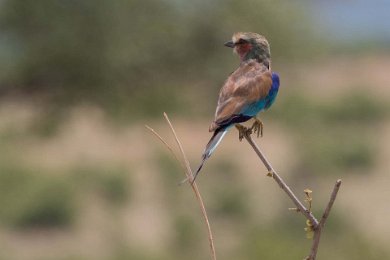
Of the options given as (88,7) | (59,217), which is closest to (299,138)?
(59,217)

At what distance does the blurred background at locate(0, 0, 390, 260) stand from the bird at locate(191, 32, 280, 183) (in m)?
10.5

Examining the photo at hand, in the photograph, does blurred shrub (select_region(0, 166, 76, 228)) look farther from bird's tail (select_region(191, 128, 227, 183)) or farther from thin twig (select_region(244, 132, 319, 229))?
thin twig (select_region(244, 132, 319, 229))

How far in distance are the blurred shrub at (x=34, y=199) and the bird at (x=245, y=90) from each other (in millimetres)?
15430

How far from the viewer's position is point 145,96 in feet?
52.2

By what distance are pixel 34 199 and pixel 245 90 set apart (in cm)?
1608

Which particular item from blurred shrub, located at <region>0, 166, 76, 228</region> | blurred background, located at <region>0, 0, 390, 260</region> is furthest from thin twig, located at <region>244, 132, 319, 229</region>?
blurred shrub, located at <region>0, 166, 76, 228</region>

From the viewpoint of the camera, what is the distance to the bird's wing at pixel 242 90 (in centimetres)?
188

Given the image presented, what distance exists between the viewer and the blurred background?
1497cm

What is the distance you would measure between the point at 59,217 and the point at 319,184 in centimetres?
389

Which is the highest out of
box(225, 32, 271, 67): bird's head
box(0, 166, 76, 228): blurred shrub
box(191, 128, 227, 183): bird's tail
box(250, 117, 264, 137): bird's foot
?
box(0, 166, 76, 228): blurred shrub

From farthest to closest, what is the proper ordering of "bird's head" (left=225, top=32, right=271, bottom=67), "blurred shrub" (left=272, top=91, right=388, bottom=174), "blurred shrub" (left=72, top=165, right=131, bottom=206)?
"blurred shrub" (left=272, top=91, right=388, bottom=174), "blurred shrub" (left=72, top=165, right=131, bottom=206), "bird's head" (left=225, top=32, right=271, bottom=67)

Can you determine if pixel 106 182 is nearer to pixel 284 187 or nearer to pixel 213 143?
pixel 213 143

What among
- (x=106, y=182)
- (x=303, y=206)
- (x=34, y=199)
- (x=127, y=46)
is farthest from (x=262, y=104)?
(x=106, y=182)

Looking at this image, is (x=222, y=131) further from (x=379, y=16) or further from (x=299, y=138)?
(x=379, y=16)
